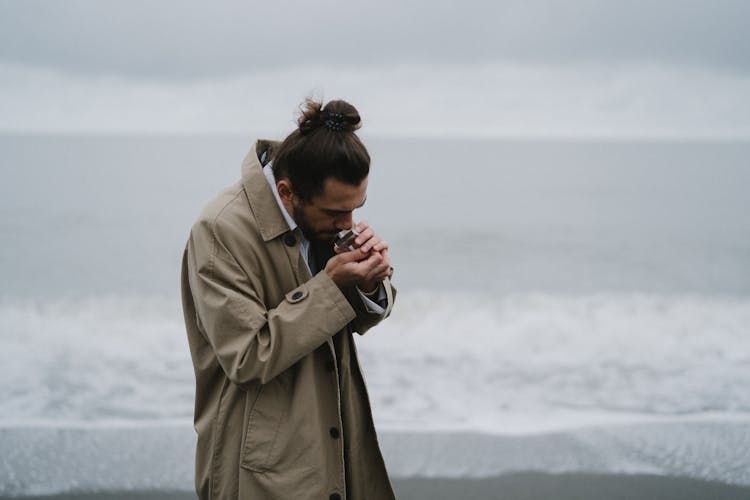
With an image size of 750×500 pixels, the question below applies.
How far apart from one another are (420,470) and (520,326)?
11.4ft

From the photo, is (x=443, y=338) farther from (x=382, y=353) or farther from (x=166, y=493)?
(x=166, y=493)

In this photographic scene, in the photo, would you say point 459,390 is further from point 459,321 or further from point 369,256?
point 369,256

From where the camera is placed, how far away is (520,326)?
634 centimetres

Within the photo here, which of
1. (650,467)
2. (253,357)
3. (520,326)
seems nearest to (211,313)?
(253,357)

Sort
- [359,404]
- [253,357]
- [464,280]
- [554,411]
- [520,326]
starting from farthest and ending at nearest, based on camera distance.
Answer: [464,280], [520,326], [554,411], [359,404], [253,357]

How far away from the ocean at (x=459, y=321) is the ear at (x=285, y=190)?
1.90 meters

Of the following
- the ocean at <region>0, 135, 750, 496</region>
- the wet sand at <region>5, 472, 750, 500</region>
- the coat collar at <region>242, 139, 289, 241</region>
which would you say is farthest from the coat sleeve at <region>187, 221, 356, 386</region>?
the ocean at <region>0, 135, 750, 496</region>

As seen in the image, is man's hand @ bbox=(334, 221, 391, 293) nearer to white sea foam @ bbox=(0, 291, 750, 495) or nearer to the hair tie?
the hair tie

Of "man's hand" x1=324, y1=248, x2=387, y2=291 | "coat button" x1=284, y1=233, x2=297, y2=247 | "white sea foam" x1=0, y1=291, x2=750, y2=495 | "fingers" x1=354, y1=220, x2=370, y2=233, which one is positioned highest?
"fingers" x1=354, y1=220, x2=370, y2=233

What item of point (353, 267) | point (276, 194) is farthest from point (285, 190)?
point (353, 267)

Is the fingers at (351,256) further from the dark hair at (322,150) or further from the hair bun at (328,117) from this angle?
the hair bun at (328,117)

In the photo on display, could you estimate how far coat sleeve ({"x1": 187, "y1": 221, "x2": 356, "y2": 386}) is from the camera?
53.2 inches

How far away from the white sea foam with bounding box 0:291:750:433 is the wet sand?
0.67 meters

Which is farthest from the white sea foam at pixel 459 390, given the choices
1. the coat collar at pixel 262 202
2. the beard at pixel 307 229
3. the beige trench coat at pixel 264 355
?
the coat collar at pixel 262 202
